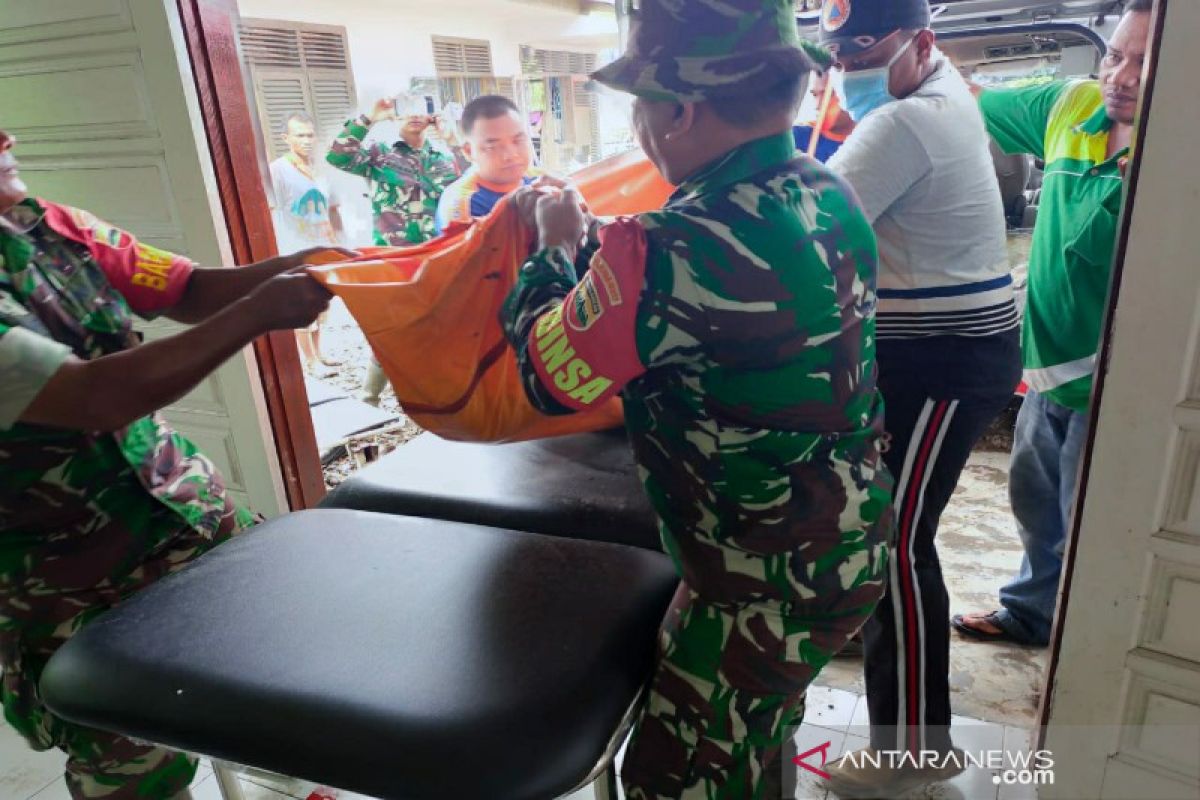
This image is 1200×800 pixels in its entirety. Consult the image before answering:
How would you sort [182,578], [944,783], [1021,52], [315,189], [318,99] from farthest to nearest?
[318,99] → [315,189] → [1021,52] → [944,783] → [182,578]

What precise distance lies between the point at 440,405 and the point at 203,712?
476 mm

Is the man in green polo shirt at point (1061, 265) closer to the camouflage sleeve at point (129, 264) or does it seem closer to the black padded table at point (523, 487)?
the black padded table at point (523, 487)

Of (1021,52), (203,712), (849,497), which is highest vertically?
(1021,52)

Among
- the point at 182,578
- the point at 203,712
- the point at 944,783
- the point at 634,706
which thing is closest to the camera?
the point at 203,712

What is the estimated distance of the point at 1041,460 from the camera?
6.31 feet

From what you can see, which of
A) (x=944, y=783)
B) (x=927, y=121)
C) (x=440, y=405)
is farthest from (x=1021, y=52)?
(x=440, y=405)

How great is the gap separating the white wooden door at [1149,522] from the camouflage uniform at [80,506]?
4.94 ft

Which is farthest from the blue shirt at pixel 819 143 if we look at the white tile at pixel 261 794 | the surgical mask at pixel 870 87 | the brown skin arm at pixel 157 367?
the white tile at pixel 261 794

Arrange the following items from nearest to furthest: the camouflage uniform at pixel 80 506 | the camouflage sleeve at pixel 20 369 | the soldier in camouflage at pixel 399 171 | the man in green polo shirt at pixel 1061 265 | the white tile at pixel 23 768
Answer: the camouflage sleeve at pixel 20 369
the camouflage uniform at pixel 80 506
the man in green polo shirt at pixel 1061 265
the white tile at pixel 23 768
the soldier in camouflage at pixel 399 171

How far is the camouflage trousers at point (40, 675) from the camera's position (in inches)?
46.6

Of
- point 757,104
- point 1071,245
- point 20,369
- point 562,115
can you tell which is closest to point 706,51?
point 757,104

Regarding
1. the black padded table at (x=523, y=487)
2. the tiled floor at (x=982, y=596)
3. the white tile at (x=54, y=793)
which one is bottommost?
the tiled floor at (x=982, y=596)

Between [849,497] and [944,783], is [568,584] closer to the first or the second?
[849,497]

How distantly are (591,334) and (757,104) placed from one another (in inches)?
12.4
